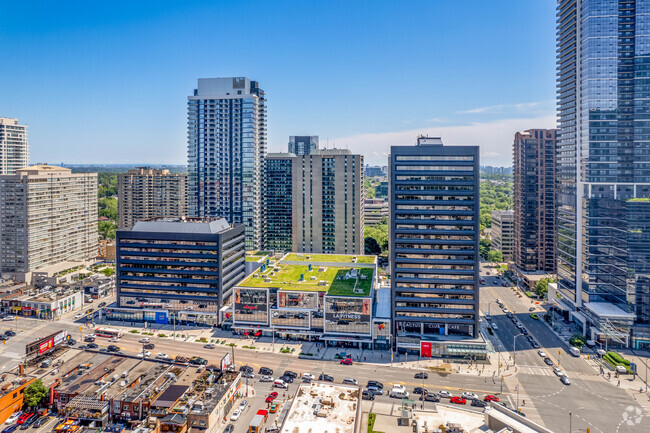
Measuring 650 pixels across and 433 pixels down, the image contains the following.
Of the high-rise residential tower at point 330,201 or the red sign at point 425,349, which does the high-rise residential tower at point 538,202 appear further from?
the red sign at point 425,349

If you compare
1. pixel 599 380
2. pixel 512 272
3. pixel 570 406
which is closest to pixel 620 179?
pixel 599 380

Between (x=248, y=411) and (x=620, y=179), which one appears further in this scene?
(x=620, y=179)

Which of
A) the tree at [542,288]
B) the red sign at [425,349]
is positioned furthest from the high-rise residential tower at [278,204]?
the red sign at [425,349]

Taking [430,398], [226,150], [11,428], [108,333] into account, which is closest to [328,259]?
[226,150]

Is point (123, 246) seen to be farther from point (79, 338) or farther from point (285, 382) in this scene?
point (285, 382)

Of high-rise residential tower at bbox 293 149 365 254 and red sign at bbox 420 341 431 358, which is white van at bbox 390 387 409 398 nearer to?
red sign at bbox 420 341 431 358

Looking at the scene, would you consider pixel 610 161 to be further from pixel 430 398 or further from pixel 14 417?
pixel 14 417
